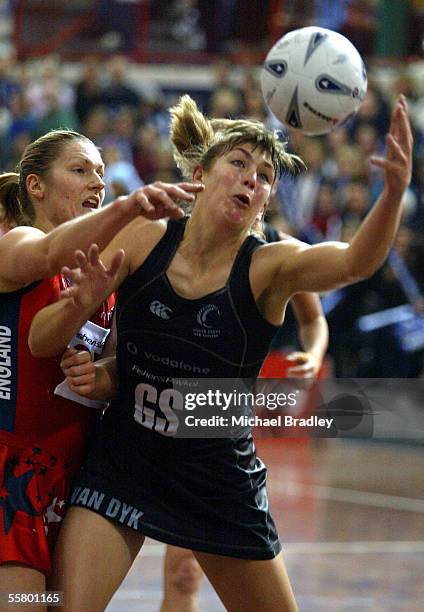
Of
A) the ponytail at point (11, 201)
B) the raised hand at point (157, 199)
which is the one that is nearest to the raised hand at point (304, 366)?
the ponytail at point (11, 201)

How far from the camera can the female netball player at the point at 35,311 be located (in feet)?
10.7

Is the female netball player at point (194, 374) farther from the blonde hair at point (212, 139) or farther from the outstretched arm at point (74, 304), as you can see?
the outstretched arm at point (74, 304)

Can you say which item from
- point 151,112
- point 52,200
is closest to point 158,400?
point 52,200

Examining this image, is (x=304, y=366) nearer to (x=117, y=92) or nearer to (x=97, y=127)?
(x=97, y=127)

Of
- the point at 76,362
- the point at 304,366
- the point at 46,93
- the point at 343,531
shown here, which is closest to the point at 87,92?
the point at 46,93

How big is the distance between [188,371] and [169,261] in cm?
37

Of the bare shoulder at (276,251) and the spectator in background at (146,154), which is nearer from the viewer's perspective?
the bare shoulder at (276,251)

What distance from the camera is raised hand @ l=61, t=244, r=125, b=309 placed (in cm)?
331

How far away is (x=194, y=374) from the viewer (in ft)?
12.2

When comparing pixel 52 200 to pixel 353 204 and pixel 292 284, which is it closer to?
pixel 292 284

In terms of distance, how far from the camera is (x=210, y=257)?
379 centimetres

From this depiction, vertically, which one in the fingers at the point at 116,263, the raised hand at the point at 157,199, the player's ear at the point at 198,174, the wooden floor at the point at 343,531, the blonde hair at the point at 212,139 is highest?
the blonde hair at the point at 212,139

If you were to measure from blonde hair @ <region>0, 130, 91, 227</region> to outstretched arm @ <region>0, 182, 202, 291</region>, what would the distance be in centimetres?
53

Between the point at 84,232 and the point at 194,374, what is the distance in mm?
720
